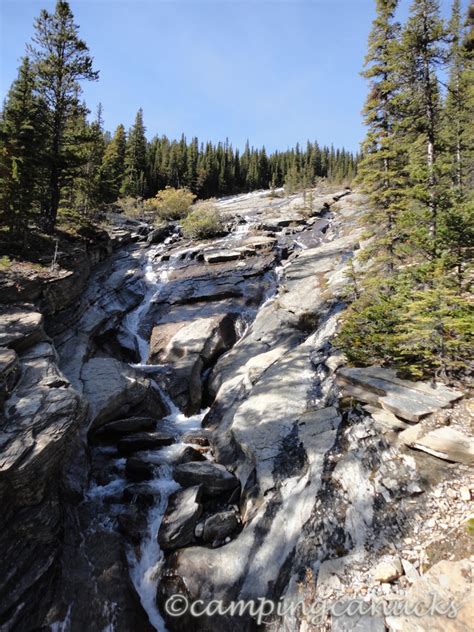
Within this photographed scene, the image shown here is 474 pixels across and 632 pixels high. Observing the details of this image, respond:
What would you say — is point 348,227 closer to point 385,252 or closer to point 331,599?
point 385,252

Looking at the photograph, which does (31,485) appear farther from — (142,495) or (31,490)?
(142,495)

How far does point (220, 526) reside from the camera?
8422 millimetres

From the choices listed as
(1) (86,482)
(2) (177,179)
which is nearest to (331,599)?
(1) (86,482)

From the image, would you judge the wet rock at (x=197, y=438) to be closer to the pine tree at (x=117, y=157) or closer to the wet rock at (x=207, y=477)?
the wet rock at (x=207, y=477)

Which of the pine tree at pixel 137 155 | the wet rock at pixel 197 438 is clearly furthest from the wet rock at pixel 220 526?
the pine tree at pixel 137 155

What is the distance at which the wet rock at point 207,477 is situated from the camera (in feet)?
32.0

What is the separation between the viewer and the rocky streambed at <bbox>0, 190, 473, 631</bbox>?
6609 mm

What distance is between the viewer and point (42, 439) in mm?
7992

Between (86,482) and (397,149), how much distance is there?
17.6m

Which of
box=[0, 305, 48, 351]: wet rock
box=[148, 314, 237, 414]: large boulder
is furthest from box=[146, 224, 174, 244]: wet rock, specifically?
box=[0, 305, 48, 351]: wet rock

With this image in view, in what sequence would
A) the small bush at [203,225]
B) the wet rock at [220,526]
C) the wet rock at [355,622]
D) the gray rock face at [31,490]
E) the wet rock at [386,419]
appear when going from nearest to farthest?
1. the wet rock at [355,622]
2. the gray rock face at [31,490]
3. the wet rock at [386,419]
4. the wet rock at [220,526]
5. the small bush at [203,225]

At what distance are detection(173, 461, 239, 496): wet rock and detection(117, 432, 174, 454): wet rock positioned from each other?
1.90 meters

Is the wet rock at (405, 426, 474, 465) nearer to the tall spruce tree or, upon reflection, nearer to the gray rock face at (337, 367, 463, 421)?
the gray rock face at (337, 367, 463, 421)

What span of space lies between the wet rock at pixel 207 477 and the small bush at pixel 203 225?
25571 millimetres
